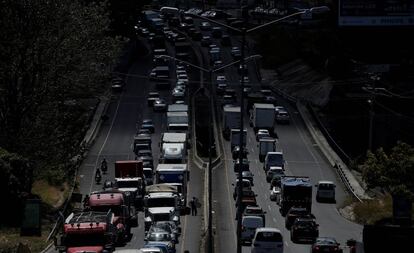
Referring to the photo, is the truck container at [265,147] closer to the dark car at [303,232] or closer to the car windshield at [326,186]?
the car windshield at [326,186]

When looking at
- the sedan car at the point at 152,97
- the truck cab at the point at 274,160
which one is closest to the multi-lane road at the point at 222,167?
the sedan car at the point at 152,97

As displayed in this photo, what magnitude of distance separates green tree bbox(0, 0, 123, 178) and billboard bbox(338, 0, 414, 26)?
59187 millimetres

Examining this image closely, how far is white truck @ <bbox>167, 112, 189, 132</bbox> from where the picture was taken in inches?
4060

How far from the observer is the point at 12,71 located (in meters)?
65.3

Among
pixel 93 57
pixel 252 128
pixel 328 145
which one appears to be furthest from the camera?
pixel 252 128

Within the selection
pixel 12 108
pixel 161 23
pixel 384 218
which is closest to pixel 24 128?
pixel 12 108

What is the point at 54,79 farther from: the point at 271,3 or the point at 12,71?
the point at 271,3

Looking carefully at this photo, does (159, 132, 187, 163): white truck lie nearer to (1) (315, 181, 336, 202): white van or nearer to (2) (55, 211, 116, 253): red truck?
(1) (315, 181, 336, 202): white van

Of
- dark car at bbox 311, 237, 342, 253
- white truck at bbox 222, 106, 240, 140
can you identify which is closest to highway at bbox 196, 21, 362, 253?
white truck at bbox 222, 106, 240, 140

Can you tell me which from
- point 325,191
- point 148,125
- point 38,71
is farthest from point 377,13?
point 38,71

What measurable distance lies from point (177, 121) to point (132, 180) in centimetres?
3530

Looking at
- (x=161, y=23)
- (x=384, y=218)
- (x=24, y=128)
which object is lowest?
(x=161, y=23)

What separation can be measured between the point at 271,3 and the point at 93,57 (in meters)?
121

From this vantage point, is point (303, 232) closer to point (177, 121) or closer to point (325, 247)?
point (325, 247)
